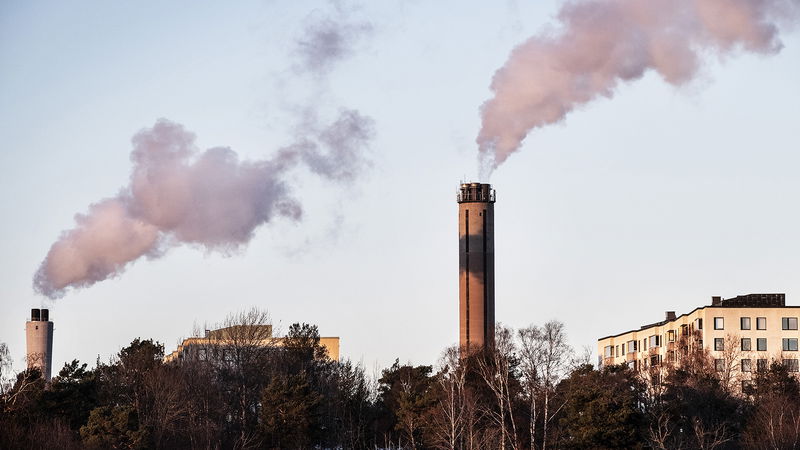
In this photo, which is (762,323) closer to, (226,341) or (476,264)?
(476,264)

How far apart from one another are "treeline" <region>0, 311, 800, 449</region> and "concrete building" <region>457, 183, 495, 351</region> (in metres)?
17.8

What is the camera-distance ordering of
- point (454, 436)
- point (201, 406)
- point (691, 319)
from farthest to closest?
point (691, 319), point (201, 406), point (454, 436)

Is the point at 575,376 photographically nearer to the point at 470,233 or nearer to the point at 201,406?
the point at 201,406

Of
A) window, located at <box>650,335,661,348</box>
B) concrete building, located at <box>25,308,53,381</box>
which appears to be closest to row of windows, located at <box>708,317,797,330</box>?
window, located at <box>650,335,661,348</box>

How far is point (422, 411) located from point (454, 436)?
13715 mm

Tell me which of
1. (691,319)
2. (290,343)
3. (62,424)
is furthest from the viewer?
Answer: (691,319)

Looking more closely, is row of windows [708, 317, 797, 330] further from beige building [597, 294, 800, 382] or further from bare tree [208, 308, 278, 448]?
bare tree [208, 308, 278, 448]

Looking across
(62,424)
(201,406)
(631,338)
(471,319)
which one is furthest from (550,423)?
(631,338)

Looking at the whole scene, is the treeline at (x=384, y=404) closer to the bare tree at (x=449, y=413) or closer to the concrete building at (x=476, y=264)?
the bare tree at (x=449, y=413)

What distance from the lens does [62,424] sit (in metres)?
80.2

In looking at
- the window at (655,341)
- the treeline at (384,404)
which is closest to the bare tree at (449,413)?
the treeline at (384,404)

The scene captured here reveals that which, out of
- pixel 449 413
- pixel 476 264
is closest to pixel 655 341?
pixel 476 264

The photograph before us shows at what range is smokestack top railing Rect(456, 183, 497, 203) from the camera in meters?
131

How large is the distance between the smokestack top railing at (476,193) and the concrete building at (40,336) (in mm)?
40868
